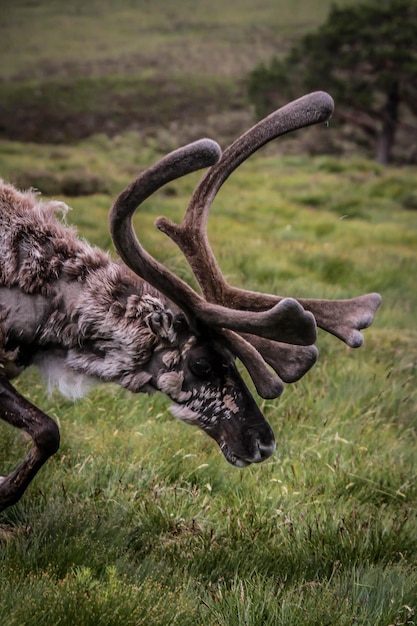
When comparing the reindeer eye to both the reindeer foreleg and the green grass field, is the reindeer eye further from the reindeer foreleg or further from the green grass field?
the green grass field

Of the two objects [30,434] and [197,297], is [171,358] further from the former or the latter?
[30,434]

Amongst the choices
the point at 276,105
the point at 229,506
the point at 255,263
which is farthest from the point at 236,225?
the point at 276,105

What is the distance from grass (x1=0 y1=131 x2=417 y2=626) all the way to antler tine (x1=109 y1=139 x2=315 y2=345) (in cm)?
111

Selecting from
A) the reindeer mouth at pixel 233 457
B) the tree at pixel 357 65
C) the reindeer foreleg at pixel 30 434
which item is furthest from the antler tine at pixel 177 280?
the tree at pixel 357 65

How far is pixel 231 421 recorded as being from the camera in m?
4.03

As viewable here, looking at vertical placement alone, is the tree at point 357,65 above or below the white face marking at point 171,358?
below

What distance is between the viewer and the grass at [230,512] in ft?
11.3

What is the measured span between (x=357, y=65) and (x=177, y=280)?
25.6 metres

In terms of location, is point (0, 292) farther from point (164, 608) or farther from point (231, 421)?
point (164, 608)

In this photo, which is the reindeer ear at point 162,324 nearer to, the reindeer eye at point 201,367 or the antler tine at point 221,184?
the reindeer eye at point 201,367

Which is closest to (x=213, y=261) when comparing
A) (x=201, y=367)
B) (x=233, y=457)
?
(x=201, y=367)

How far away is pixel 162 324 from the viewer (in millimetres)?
3980

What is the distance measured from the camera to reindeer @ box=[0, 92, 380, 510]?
153 inches

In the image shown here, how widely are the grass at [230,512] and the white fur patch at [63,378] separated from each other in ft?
1.87
